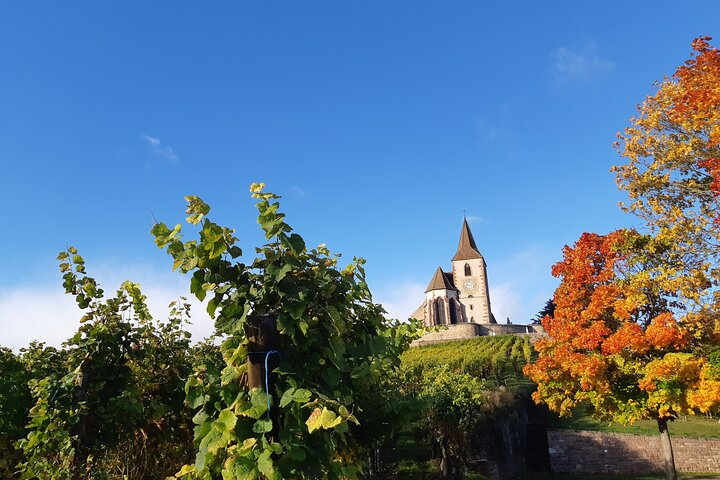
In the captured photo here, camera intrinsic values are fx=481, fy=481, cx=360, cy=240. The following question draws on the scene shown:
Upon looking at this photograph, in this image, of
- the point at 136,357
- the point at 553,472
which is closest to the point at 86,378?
the point at 136,357

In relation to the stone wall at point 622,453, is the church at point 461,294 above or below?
above

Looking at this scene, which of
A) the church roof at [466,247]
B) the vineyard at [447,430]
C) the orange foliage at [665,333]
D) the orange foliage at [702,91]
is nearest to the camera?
the orange foliage at [702,91]

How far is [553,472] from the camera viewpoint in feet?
67.1

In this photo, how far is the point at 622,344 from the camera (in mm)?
12664

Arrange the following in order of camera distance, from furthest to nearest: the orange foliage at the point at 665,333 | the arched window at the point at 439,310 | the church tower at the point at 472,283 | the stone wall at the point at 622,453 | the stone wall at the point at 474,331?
the church tower at the point at 472,283 → the arched window at the point at 439,310 → the stone wall at the point at 474,331 → the stone wall at the point at 622,453 → the orange foliage at the point at 665,333

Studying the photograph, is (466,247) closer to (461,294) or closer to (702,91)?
(461,294)

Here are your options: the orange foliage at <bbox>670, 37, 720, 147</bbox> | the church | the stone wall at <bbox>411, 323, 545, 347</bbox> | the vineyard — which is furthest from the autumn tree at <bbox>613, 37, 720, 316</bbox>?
the church

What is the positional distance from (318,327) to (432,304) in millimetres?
66531

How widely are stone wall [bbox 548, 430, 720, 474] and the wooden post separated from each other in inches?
864

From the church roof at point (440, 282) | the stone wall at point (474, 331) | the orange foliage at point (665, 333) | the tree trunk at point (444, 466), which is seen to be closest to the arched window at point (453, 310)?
the church roof at point (440, 282)

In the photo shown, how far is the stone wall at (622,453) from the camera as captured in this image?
1972 centimetres

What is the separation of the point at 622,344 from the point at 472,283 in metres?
56.7

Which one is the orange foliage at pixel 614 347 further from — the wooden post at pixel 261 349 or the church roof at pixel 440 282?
the church roof at pixel 440 282

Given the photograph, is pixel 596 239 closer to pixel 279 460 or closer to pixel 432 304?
pixel 279 460
